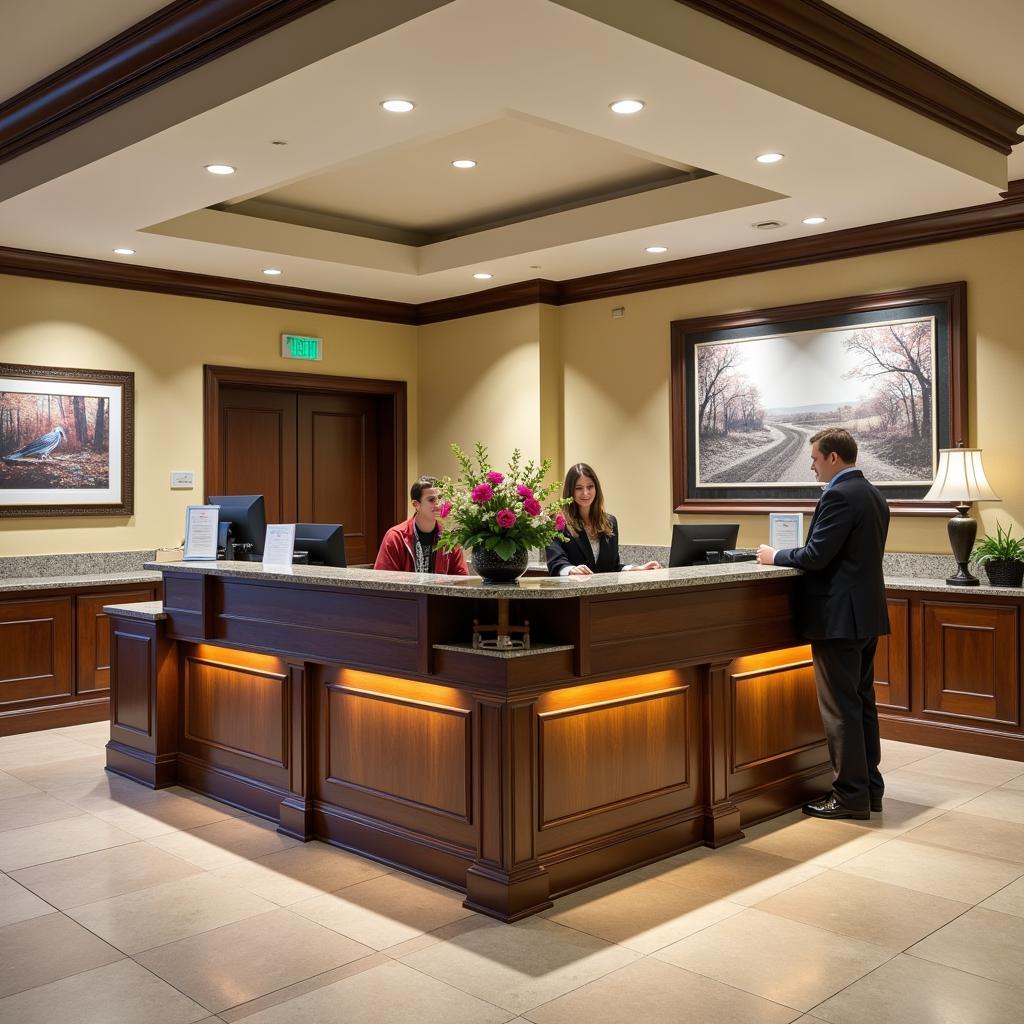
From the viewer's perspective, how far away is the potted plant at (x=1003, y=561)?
217 inches

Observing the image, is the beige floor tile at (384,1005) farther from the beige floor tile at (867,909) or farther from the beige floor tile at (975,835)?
the beige floor tile at (975,835)

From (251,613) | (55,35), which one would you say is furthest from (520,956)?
(55,35)

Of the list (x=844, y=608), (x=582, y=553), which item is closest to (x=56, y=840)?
(x=582, y=553)

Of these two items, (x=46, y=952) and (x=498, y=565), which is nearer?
(x=46, y=952)

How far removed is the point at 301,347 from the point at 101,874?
4.90m

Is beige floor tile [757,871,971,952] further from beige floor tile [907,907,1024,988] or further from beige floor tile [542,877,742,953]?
beige floor tile [542,877,742,953]

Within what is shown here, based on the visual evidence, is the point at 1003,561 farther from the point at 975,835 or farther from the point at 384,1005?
the point at 384,1005

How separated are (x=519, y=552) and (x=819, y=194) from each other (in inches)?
117

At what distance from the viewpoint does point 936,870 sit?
3.93 m

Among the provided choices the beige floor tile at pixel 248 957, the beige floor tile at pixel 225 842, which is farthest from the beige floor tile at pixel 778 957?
the beige floor tile at pixel 225 842

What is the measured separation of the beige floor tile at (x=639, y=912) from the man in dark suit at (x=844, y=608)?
121cm

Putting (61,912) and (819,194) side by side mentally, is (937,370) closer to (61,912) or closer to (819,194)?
(819,194)

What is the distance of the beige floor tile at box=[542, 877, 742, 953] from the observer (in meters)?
3.36

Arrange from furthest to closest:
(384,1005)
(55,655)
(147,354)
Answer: (147,354) → (55,655) → (384,1005)
